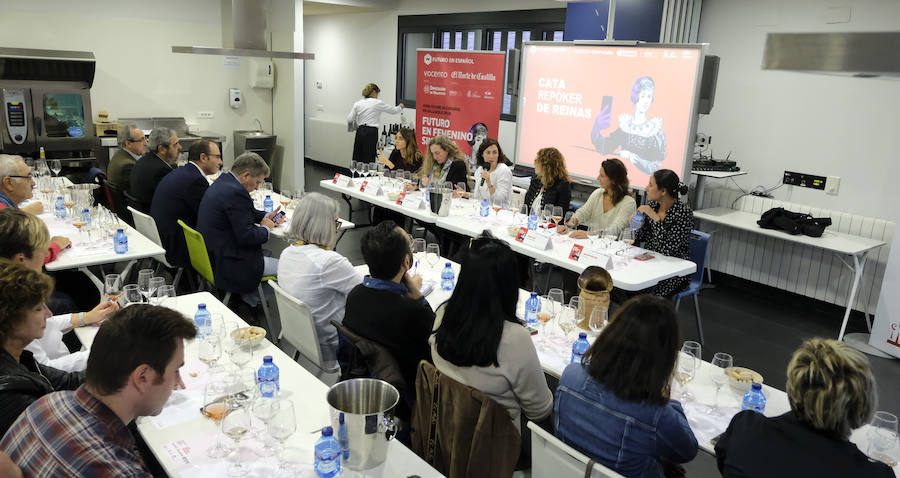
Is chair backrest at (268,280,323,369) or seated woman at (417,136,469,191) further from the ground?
seated woman at (417,136,469,191)

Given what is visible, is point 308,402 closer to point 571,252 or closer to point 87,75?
point 571,252

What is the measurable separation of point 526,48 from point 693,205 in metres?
2.49

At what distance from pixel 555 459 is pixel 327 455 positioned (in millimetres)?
707

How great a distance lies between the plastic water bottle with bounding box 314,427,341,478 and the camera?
2035 mm

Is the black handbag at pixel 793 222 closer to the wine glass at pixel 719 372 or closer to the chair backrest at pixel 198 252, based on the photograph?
the wine glass at pixel 719 372

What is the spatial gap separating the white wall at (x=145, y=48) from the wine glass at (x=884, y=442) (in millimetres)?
8747

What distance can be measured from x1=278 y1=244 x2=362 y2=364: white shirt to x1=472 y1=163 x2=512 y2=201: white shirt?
2993 mm

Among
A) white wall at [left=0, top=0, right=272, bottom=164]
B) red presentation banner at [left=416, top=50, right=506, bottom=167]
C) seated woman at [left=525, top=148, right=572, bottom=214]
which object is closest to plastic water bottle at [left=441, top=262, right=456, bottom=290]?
seated woman at [left=525, top=148, right=572, bottom=214]

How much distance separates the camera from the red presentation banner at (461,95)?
8.16 metres

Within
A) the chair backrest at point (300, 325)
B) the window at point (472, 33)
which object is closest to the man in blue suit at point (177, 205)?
the chair backrest at point (300, 325)

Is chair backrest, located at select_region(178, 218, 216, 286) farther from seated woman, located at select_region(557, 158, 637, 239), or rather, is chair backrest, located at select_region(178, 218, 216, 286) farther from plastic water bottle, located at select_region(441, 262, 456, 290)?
seated woman, located at select_region(557, 158, 637, 239)

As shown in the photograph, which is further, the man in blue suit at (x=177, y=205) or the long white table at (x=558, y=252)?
the man in blue suit at (x=177, y=205)

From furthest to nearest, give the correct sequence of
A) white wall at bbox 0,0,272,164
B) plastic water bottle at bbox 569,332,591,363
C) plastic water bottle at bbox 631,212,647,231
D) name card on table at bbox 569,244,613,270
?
white wall at bbox 0,0,272,164 → plastic water bottle at bbox 631,212,647,231 → name card on table at bbox 569,244,613,270 → plastic water bottle at bbox 569,332,591,363

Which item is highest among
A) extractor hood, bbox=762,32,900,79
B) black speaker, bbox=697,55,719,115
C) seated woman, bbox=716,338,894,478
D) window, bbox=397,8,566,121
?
window, bbox=397,8,566,121
